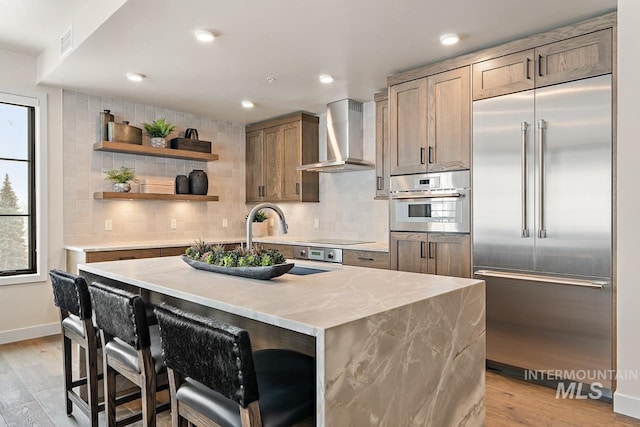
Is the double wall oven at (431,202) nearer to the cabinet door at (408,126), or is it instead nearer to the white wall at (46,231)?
the cabinet door at (408,126)

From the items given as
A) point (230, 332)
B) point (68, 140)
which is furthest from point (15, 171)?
point (230, 332)

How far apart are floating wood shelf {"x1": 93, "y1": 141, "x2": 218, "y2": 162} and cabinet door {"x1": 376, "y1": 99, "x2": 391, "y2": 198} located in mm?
2144

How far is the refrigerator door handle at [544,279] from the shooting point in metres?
2.60

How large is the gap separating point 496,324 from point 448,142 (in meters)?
1.43

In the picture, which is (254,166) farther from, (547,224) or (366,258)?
(547,224)

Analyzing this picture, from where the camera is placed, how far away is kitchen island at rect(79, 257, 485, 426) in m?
1.24

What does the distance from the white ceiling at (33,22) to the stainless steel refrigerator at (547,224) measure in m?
3.20

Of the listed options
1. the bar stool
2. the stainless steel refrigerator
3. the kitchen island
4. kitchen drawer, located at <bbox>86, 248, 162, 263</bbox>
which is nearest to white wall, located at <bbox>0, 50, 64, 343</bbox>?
kitchen drawer, located at <bbox>86, 248, 162, 263</bbox>

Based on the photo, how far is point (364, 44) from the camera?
309 cm

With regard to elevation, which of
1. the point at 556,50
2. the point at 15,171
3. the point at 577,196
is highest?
the point at 556,50

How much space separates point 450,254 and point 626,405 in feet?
4.60

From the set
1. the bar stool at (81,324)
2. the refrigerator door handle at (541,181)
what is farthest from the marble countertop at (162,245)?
the bar stool at (81,324)

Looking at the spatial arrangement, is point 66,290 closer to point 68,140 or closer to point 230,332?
point 230,332

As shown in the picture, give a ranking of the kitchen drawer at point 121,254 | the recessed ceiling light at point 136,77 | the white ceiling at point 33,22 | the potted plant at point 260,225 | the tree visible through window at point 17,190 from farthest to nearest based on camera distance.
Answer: the potted plant at point 260,225 < the tree visible through window at point 17,190 < the kitchen drawer at point 121,254 < the recessed ceiling light at point 136,77 < the white ceiling at point 33,22
